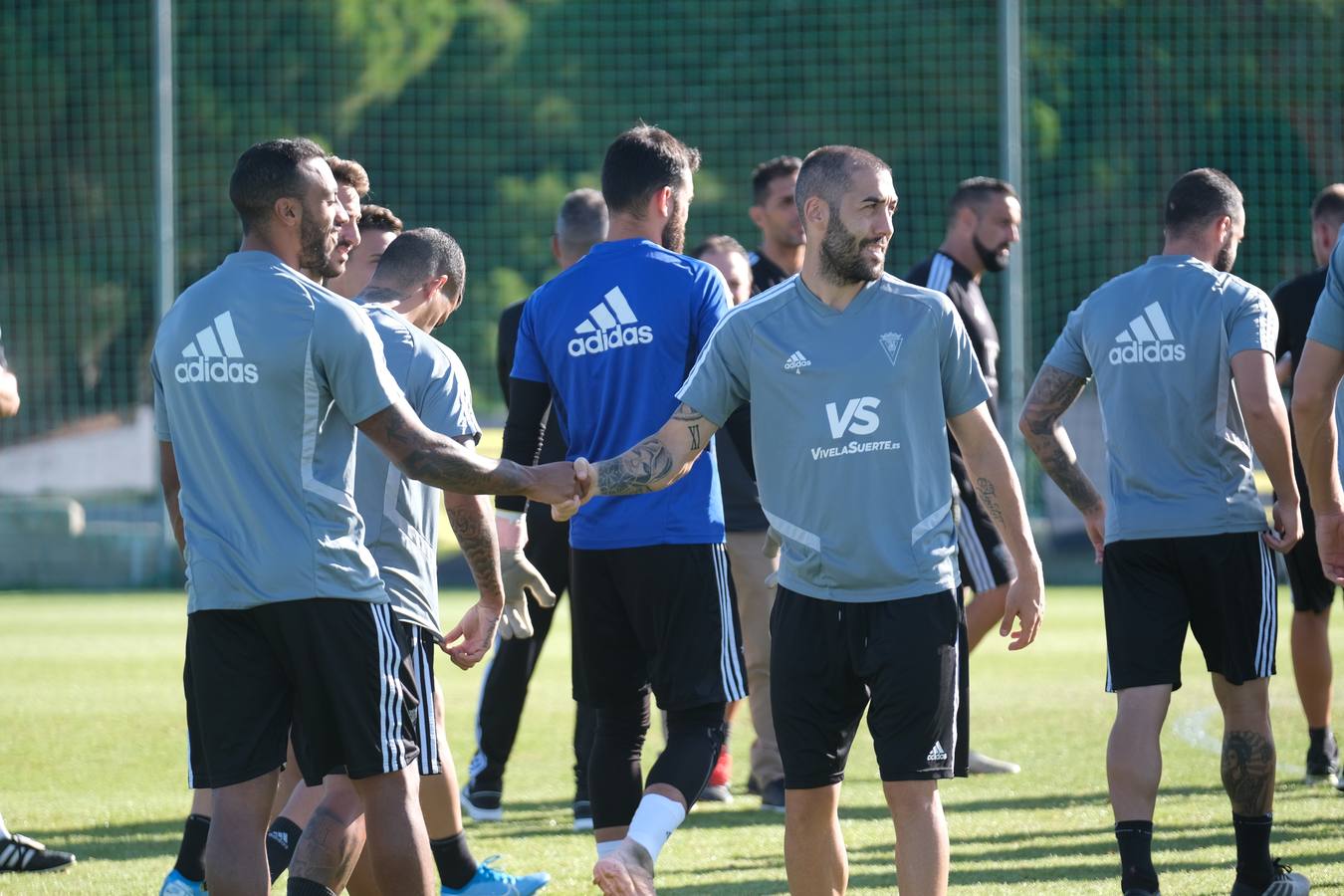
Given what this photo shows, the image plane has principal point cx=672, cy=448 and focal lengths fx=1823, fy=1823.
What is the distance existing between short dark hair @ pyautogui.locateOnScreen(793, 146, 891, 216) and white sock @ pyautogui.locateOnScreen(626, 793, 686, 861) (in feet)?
5.68

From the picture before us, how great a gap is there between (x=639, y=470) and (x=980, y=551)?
3.66 meters

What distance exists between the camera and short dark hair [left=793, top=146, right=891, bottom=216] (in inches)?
191

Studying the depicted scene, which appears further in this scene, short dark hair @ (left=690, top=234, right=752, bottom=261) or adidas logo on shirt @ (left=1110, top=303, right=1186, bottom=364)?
short dark hair @ (left=690, top=234, right=752, bottom=261)

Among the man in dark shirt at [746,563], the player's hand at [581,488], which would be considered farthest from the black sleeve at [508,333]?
the player's hand at [581,488]

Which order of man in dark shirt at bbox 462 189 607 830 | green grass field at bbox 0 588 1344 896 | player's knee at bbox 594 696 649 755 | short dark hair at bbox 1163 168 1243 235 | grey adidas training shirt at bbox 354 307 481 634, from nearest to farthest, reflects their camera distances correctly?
grey adidas training shirt at bbox 354 307 481 634
player's knee at bbox 594 696 649 755
short dark hair at bbox 1163 168 1243 235
green grass field at bbox 0 588 1344 896
man in dark shirt at bbox 462 189 607 830

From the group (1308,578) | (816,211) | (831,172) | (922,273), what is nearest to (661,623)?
(816,211)

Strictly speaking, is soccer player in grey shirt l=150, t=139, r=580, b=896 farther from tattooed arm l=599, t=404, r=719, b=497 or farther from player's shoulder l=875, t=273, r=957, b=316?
player's shoulder l=875, t=273, r=957, b=316

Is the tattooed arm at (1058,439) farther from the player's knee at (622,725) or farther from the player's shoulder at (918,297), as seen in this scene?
the player's knee at (622,725)

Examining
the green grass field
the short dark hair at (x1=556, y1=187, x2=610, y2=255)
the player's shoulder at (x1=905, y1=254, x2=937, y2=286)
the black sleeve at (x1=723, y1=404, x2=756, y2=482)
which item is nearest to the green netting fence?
the green grass field

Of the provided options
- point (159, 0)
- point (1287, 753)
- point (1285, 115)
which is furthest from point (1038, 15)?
point (1287, 753)

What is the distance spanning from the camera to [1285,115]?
28.6m

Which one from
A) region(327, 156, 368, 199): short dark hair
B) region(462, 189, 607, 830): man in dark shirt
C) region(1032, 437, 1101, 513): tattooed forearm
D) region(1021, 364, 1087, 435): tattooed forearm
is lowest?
region(462, 189, 607, 830): man in dark shirt

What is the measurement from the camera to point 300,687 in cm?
457

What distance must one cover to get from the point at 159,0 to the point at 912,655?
2099 cm
